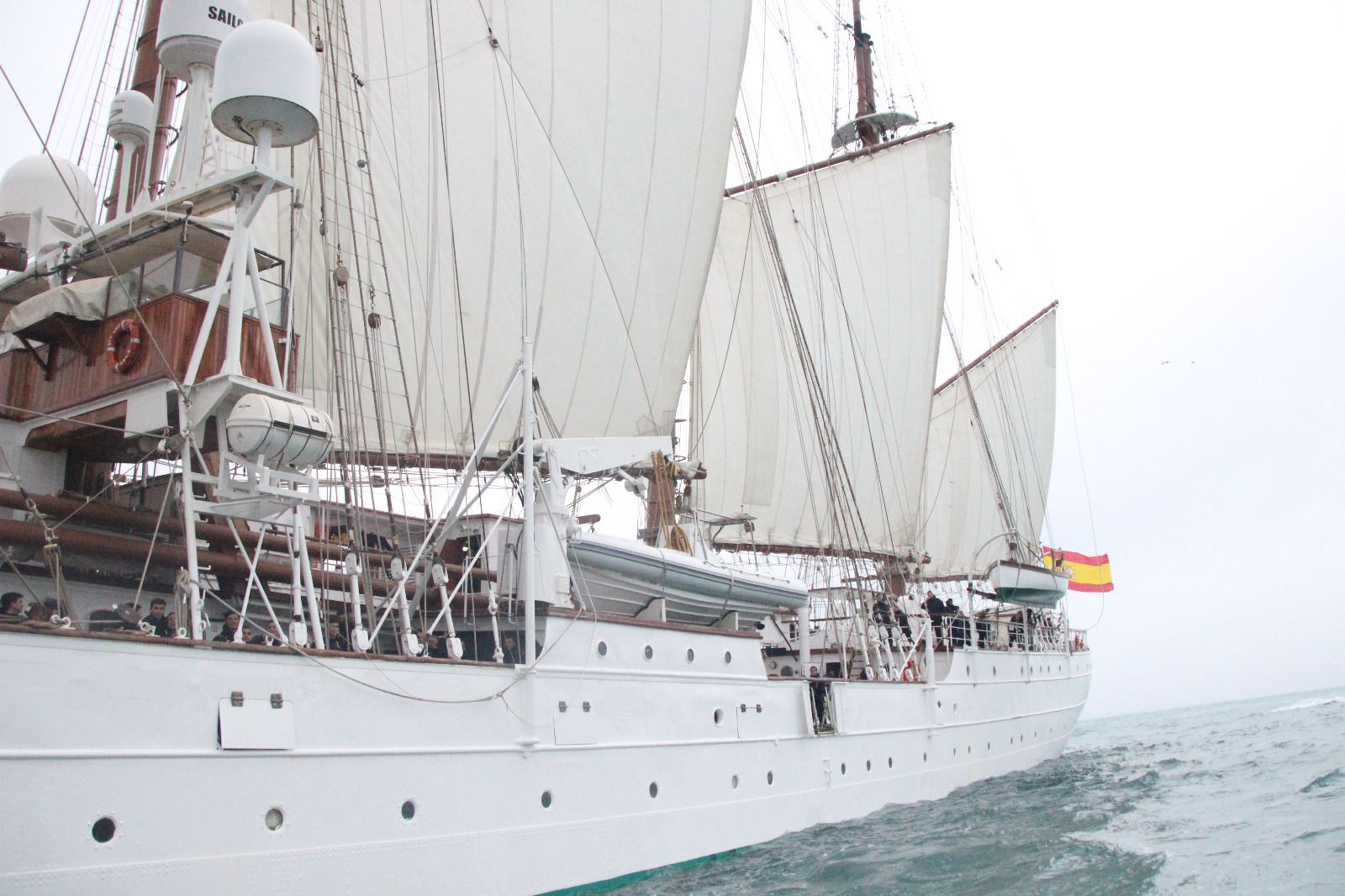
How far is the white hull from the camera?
721cm

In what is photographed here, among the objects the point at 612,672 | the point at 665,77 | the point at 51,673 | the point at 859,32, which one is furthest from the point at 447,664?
the point at 859,32

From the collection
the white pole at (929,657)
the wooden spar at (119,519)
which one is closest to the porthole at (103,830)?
the wooden spar at (119,519)

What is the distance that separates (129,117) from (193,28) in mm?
2691

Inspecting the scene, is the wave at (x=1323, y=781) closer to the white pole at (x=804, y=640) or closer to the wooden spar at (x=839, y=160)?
the white pole at (x=804, y=640)

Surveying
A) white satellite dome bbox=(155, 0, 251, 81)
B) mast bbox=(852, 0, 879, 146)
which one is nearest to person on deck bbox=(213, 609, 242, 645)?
white satellite dome bbox=(155, 0, 251, 81)

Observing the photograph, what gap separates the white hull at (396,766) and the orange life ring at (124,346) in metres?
2.87

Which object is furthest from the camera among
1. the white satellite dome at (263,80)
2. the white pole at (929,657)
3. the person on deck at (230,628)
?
the white pole at (929,657)

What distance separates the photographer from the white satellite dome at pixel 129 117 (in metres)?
12.2

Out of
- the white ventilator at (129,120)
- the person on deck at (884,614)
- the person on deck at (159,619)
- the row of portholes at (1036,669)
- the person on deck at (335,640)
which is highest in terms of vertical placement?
the white ventilator at (129,120)

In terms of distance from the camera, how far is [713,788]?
516 inches

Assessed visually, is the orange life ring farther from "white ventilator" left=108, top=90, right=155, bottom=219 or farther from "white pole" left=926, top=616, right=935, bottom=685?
"white pole" left=926, top=616, right=935, bottom=685

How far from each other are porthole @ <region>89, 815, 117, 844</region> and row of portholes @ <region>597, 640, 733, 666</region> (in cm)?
556

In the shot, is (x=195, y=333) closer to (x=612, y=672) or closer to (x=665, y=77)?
(x=612, y=672)

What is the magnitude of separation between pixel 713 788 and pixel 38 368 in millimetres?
8888
